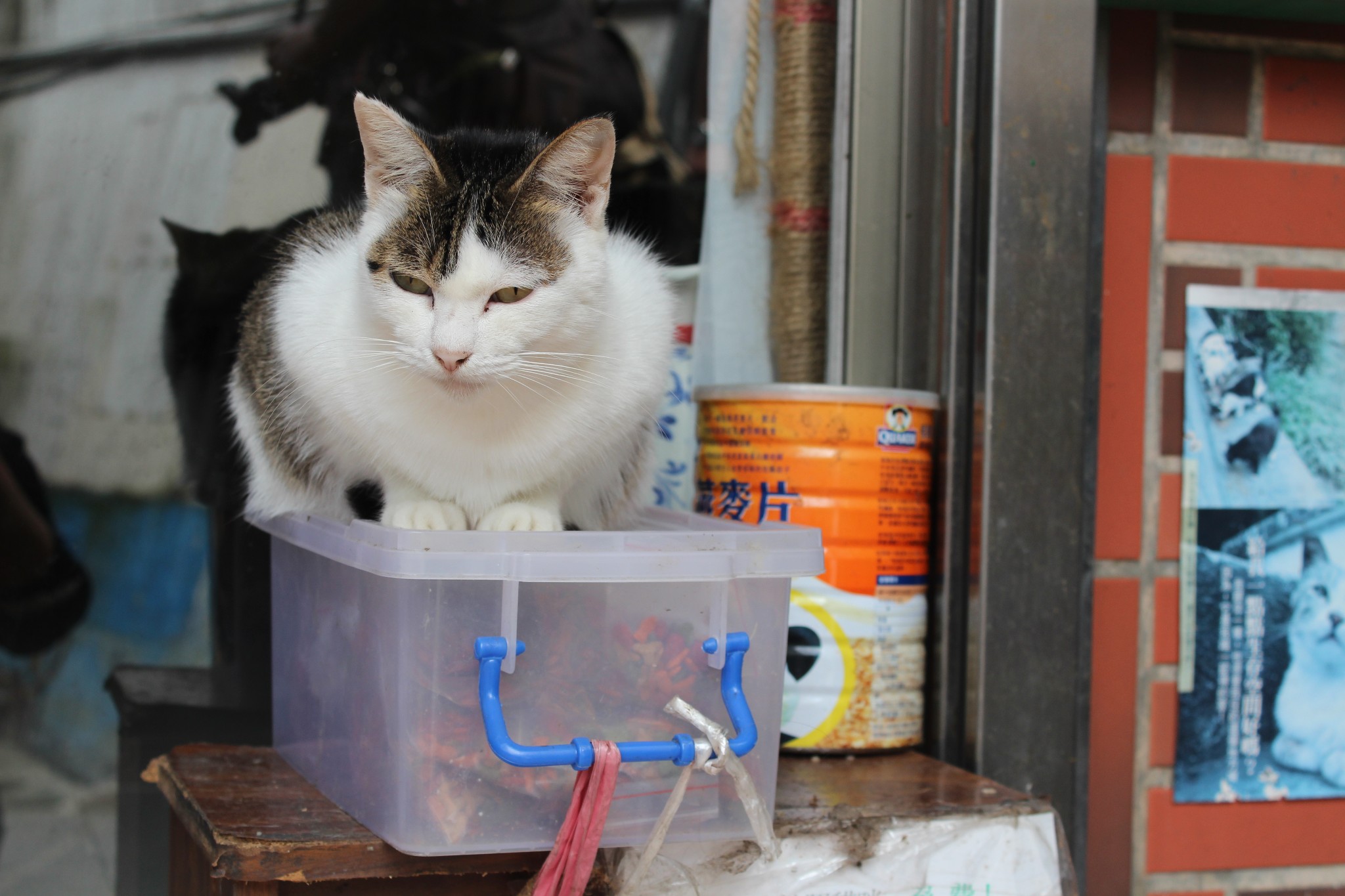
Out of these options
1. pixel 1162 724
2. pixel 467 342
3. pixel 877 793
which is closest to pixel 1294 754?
pixel 1162 724

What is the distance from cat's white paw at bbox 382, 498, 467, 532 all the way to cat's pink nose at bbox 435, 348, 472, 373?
155 millimetres

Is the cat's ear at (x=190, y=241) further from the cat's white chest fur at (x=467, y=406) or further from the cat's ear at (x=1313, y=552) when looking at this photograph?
the cat's ear at (x=1313, y=552)

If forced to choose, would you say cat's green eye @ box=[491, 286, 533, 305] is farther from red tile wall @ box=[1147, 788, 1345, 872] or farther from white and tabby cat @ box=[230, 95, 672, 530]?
red tile wall @ box=[1147, 788, 1345, 872]

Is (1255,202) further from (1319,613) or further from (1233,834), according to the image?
(1233,834)

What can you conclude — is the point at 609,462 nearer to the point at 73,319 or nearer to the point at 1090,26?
the point at 1090,26

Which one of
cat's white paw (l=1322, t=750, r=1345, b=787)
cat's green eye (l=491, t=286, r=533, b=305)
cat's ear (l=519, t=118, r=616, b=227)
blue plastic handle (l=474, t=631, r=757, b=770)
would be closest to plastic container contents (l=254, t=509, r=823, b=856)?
blue plastic handle (l=474, t=631, r=757, b=770)

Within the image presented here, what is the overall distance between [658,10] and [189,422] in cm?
97

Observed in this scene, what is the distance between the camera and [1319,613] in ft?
4.67

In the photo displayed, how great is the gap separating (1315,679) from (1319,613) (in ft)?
0.29

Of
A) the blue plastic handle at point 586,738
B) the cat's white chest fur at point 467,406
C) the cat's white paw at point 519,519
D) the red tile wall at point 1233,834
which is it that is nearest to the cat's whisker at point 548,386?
the cat's white chest fur at point 467,406

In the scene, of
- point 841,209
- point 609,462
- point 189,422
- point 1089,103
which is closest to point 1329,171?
point 1089,103

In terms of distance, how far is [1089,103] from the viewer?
1.27m

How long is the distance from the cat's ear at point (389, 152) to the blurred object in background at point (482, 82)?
23.1 inches

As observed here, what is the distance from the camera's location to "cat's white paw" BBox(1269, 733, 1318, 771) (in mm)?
1412
